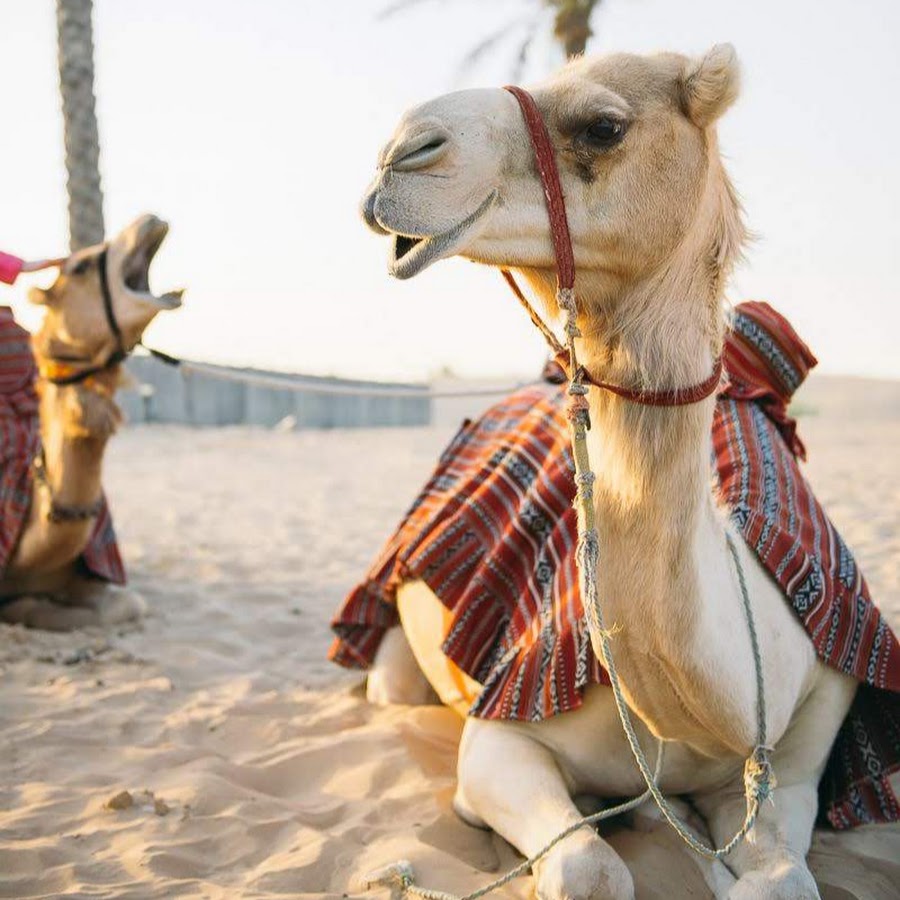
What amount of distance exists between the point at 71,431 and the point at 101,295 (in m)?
0.56

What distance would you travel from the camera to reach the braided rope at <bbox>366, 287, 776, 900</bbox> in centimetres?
189

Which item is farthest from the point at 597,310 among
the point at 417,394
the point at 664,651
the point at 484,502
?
the point at 417,394

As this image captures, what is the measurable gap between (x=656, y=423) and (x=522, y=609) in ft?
3.65

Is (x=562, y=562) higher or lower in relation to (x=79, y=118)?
lower

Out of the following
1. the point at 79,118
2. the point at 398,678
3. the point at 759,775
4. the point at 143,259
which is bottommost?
the point at 398,678

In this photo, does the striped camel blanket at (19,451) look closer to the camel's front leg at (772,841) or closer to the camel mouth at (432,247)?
the camel's front leg at (772,841)

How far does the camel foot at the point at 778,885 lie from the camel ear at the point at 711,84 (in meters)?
1.45

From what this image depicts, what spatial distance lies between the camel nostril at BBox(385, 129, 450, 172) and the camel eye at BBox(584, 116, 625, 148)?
299mm

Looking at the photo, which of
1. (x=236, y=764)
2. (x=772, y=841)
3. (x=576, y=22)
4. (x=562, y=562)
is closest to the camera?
(x=772, y=841)

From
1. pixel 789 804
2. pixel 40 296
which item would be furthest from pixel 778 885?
pixel 40 296

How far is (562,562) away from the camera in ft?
9.27

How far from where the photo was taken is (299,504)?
977 cm

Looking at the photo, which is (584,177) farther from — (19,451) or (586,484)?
(19,451)

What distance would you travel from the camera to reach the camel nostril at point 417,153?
1646 mm
